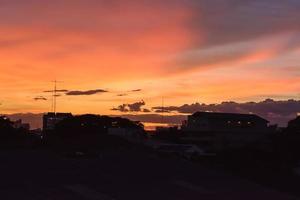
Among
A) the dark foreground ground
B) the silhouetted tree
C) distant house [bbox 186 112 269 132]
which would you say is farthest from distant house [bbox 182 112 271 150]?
the dark foreground ground

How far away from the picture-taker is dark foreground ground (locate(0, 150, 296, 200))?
1034 inches

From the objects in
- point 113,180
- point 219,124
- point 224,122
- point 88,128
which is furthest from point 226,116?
point 113,180

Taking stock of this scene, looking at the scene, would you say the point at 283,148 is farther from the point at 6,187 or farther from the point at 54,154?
the point at 6,187

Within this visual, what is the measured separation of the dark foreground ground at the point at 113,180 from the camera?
26.3 m

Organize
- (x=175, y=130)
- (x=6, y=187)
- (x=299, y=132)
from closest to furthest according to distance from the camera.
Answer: (x=6, y=187), (x=299, y=132), (x=175, y=130)

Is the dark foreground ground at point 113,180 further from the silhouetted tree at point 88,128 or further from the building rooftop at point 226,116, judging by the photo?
the building rooftop at point 226,116

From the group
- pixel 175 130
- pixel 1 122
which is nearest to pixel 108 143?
pixel 1 122

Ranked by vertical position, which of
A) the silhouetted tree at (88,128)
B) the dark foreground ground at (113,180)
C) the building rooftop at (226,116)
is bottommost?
the dark foreground ground at (113,180)

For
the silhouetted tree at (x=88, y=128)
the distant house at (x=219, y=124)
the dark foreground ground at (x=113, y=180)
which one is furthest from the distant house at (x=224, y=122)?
the dark foreground ground at (x=113, y=180)

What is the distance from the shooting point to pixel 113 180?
1156 inches

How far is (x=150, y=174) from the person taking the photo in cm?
3219

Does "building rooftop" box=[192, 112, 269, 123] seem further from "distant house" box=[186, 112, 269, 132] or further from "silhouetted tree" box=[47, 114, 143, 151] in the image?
"silhouetted tree" box=[47, 114, 143, 151]

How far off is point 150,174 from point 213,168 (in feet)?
17.8

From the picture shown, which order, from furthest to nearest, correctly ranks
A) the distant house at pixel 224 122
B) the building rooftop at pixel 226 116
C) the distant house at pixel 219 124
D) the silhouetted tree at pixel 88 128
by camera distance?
the building rooftop at pixel 226 116
the distant house at pixel 224 122
the distant house at pixel 219 124
the silhouetted tree at pixel 88 128
